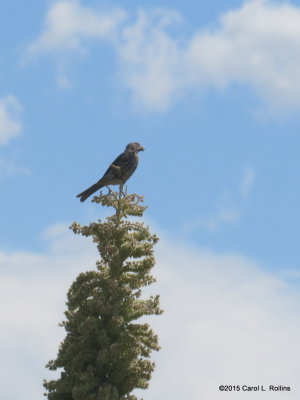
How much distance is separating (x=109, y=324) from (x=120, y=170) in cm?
603

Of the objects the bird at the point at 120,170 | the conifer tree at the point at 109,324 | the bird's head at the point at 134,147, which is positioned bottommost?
the conifer tree at the point at 109,324

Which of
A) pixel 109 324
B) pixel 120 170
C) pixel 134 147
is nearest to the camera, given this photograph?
pixel 109 324

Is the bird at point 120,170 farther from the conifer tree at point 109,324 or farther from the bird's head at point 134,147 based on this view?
the conifer tree at point 109,324

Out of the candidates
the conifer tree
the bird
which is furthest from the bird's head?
the conifer tree

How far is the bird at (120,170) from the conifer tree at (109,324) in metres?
3.77

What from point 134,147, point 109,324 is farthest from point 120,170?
point 109,324

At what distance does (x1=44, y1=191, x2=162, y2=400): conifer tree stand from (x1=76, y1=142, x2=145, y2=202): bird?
3774 millimetres

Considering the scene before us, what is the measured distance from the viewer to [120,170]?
74.7ft

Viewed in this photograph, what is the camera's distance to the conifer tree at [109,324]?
17.4 m

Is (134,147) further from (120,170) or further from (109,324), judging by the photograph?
(109,324)

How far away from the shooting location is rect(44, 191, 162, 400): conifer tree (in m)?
17.4

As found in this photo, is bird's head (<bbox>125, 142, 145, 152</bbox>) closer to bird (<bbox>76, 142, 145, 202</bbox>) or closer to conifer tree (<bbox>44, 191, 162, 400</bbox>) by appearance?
bird (<bbox>76, 142, 145, 202</bbox>)

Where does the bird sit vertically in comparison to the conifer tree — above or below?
above

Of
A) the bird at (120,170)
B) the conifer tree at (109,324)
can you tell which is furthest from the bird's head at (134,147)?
the conifer tree at (109,324)
